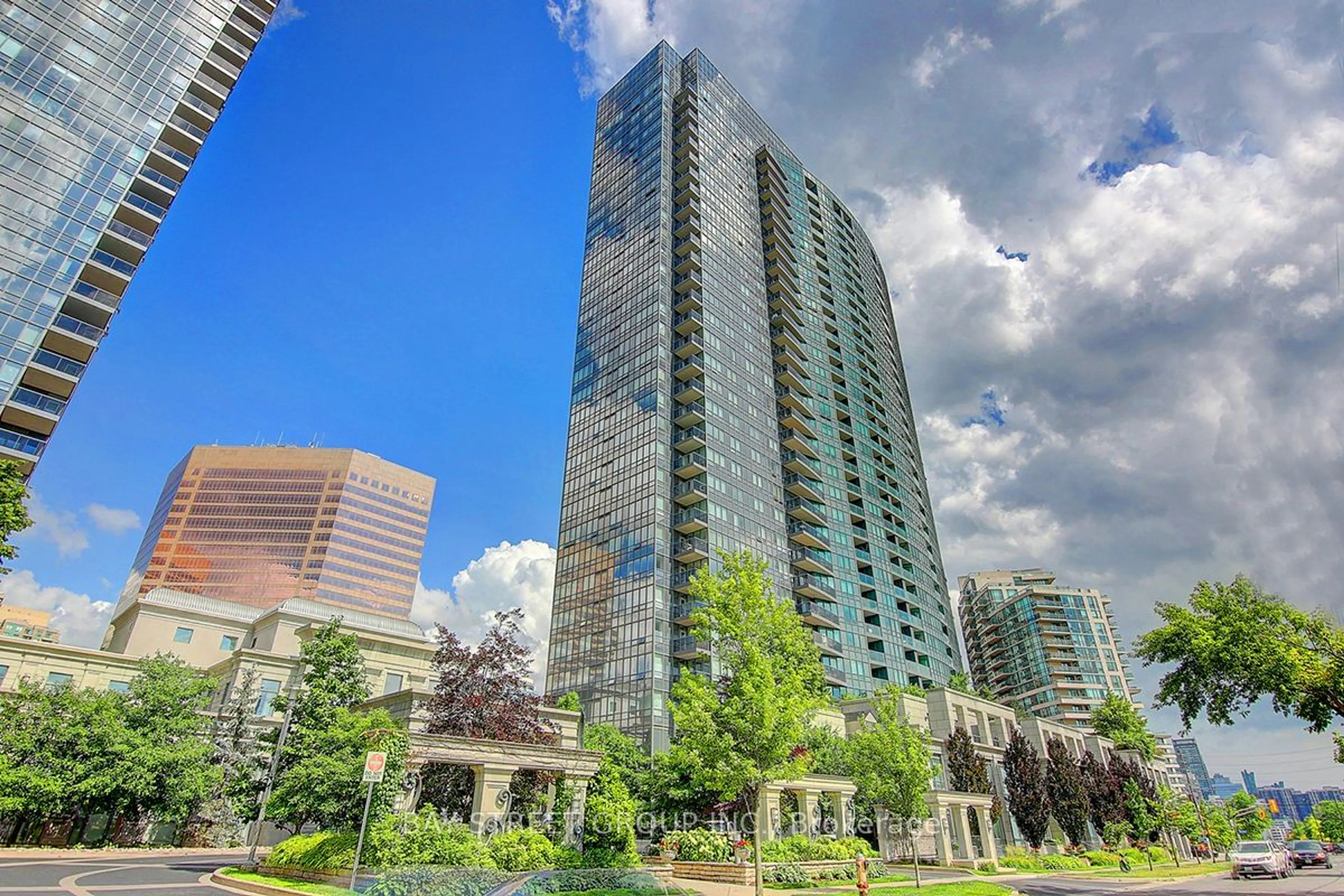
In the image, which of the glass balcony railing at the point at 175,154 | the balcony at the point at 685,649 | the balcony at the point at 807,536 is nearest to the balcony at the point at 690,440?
the balcony at the point at 807,536

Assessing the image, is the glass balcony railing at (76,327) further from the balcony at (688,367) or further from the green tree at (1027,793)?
the green tree at (1027,793)

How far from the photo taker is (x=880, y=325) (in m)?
116

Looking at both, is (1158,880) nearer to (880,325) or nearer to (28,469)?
(28,469)

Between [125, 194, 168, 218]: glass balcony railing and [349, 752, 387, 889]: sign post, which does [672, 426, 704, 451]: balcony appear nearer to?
[125, 194, 168, 218]: glass balcony railing

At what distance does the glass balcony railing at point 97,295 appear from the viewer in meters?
49.8

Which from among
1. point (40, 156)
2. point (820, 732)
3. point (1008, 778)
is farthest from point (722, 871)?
point (40, 156)

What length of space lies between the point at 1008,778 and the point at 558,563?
44.5 metres

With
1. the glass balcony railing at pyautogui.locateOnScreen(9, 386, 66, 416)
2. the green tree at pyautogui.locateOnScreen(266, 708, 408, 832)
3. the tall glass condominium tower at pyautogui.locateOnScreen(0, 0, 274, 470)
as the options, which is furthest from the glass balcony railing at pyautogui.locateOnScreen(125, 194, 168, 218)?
the green tree at pyautogui.locateOnScreen(266, 708, 408, 832)

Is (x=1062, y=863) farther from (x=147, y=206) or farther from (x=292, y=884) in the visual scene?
(x=147, y=206)

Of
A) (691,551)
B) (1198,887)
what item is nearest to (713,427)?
(691,551)

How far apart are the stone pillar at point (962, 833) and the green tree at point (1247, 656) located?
73.0 ft

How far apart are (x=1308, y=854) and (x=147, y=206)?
310 feet

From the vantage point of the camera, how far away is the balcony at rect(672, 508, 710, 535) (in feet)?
213

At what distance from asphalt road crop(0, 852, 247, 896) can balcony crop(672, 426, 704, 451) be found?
47001 mm
